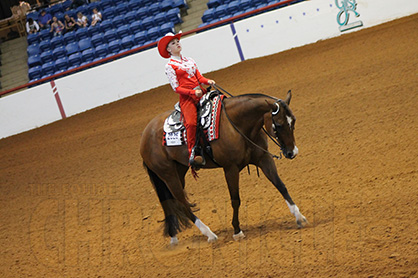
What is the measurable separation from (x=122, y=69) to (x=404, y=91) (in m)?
9.55

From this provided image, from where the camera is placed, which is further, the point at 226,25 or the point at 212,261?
the point at 226,25

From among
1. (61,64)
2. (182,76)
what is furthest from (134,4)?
(182,76)

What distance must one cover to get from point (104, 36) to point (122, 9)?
180 cm

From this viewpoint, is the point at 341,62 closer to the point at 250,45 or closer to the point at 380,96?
the point at 380,96

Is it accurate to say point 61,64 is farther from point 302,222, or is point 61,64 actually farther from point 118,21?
point 302,222

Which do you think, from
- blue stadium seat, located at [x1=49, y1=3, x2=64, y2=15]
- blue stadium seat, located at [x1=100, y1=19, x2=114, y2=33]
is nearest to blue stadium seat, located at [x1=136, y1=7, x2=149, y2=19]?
blue stadium seat, located at [x1=100, y1=19, x2=114, y2=33]

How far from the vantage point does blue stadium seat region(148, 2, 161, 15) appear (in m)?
20.5

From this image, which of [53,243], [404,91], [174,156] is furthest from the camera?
[404,91]

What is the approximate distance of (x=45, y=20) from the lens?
22.7 m

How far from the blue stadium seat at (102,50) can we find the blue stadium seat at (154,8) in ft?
7.96

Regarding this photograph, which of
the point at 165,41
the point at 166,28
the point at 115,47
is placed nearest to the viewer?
the point at 165,41

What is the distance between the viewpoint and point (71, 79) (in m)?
16.3

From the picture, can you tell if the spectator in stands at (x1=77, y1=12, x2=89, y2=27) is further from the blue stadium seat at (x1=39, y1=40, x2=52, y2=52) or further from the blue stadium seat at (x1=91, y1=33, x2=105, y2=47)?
the blue stadium seat at (x1=39, y1=40, x2=52, y2=52)

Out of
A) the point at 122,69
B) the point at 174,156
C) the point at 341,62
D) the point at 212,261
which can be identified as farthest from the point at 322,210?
the point at 122,69
